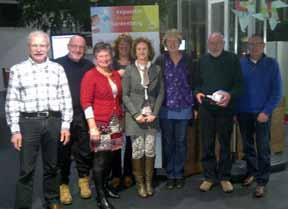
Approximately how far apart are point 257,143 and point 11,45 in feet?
41.7

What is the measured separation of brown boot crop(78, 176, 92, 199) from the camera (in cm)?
498

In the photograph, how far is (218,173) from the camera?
205 inches

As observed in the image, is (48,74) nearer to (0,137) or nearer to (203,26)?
(0,137)

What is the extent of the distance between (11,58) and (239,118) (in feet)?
40.9

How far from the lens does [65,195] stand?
4.89 metres

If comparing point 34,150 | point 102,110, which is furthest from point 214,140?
point 34,150

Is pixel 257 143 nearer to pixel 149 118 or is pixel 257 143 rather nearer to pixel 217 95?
pixel 217 95

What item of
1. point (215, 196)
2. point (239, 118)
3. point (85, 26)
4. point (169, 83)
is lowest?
point (215, 196)

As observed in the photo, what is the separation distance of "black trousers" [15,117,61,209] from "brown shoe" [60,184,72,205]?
1.71 ft

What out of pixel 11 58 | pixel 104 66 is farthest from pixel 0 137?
pixel 11 58

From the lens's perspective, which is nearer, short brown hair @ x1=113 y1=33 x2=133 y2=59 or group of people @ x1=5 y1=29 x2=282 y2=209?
group of people @ x1=5 y1=29 x2=282 y2=209

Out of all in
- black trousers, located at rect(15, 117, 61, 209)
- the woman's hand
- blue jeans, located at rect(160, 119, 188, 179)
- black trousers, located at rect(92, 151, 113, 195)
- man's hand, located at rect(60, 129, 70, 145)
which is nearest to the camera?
black trousers, located at rect(15, 117, 61, 209)

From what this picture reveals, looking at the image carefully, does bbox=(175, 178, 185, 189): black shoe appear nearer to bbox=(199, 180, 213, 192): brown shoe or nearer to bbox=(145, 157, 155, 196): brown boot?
bbox=(199, 180, 213, 192): brown shoe

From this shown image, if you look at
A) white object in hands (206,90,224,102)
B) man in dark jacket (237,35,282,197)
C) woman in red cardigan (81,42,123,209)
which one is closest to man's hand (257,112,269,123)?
man in dark jacket (237,35,282,197)
